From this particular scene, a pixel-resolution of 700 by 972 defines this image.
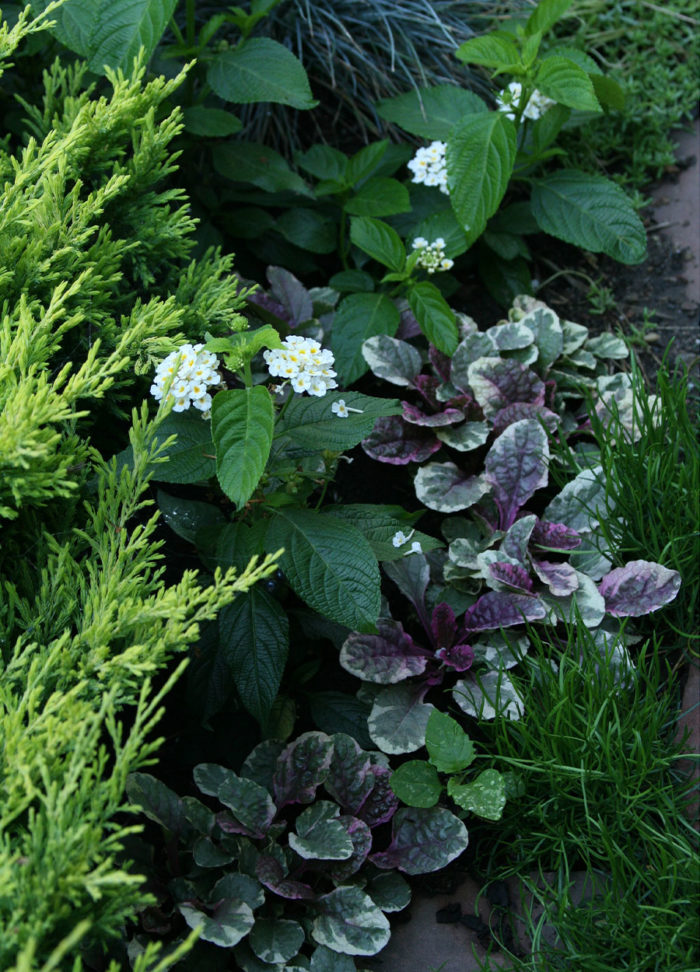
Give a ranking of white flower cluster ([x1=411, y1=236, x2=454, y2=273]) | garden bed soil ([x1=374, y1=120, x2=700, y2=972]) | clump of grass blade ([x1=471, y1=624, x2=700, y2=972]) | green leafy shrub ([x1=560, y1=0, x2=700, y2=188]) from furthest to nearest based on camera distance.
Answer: green leafy shrub ([x1=560, y1=0, x2=700, y2=188]) → garden bed soil ([x1=374, y1=120, x2=700, y2=972]) → white flower cluster ([x1=411, y1=236, x2=454, y2=273]) → clump of grass blade ([x1=471, y1=624, x2=700, y2=972])

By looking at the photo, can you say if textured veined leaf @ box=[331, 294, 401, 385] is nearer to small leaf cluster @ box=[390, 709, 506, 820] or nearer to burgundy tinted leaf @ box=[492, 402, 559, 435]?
burgundy tinted leaf @ box=[492, 402, 559, 435]

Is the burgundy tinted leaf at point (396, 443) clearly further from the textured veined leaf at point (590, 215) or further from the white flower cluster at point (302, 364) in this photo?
the textured veined leaf at point (590, 215)

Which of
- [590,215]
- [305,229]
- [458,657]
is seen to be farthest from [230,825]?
[590,215]

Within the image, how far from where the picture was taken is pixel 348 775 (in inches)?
73.6

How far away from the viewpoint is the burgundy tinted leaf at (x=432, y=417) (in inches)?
93.2

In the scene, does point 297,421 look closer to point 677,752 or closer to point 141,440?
point 141,440

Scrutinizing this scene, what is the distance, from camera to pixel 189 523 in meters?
1.90

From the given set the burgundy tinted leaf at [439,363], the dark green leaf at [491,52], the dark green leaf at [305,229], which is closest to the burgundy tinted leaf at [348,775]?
the burgundy tinted leaf at [439,363]

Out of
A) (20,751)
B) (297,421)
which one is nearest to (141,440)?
(297,421)

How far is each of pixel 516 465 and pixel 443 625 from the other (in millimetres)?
470

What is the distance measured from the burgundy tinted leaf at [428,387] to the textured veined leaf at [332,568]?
0.82 metres

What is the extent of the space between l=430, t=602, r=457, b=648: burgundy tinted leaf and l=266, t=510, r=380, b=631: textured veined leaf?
0.40m

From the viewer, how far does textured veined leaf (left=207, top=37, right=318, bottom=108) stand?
229 centimetres

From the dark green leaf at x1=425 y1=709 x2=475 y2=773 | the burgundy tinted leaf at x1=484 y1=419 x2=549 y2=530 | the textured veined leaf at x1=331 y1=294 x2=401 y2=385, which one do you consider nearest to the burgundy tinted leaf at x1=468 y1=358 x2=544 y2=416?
the burgundy tinted leaf at x1=484 y1=419 x2=549 y2=530
